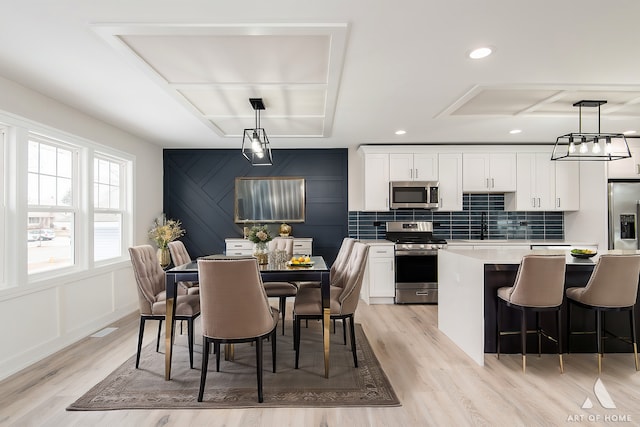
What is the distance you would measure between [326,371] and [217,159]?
4.17m

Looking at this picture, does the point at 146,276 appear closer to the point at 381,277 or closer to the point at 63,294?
the point at 63,294

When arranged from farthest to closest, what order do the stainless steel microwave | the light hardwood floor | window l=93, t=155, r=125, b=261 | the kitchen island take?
the stainless steel microwave < window l=93, t=155, r=125, b=261 < the kitchen island < the light hardwood floor

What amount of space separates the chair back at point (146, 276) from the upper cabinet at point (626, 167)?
19.1ft

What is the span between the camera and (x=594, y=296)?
283 centimetres

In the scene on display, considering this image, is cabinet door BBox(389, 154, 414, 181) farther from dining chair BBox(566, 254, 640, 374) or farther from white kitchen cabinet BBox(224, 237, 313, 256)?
dining chair BBox(566, 254, 640, 374)

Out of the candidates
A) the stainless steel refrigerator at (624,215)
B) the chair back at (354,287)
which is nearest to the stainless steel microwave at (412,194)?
the stainless steel refrigerator at (624,215)

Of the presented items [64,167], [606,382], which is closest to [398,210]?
[606,382]

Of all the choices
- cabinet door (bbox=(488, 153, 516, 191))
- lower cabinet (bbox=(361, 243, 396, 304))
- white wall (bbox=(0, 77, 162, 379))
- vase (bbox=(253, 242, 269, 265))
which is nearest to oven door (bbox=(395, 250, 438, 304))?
lower cabinet (bbox=(361, 243, 396, 304))

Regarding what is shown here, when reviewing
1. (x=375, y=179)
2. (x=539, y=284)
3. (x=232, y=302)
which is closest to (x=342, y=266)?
(x=232, y=302)

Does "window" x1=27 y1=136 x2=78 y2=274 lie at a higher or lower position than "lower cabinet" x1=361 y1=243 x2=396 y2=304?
higher

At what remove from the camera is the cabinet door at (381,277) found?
17.1ft

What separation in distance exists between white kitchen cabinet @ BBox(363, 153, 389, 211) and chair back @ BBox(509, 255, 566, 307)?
288 centimetres

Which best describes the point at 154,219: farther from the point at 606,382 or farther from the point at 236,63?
the point at 606,382

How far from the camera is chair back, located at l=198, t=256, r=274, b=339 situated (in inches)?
91.2
